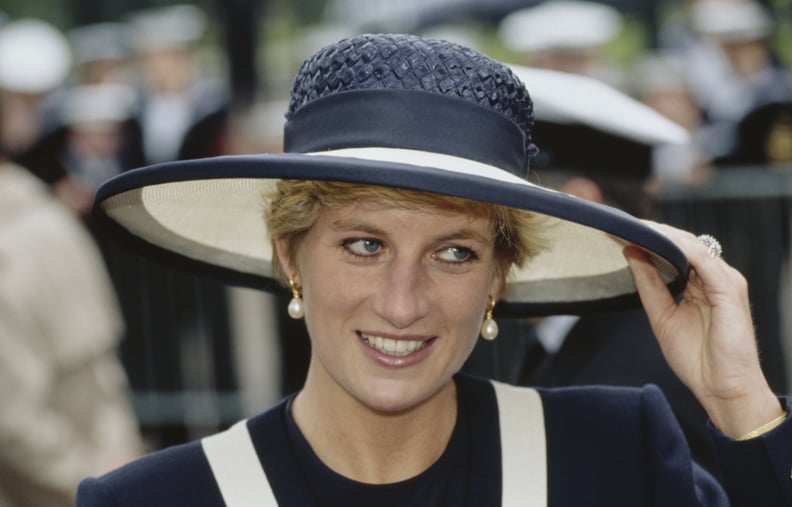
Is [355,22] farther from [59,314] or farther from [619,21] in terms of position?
[59,314]

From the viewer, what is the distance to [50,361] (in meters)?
4.91

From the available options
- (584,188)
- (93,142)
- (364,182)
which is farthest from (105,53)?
(364,182)

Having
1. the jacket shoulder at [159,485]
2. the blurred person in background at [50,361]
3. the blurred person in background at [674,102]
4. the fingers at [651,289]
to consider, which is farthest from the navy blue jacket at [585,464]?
the blurred person in background at [674,102]

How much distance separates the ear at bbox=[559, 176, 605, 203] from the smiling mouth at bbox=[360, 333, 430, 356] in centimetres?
127

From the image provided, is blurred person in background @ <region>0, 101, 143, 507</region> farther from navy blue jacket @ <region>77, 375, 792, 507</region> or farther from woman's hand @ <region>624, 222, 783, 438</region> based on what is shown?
woman's hand @ <region>624, 222, 783, 438</region>

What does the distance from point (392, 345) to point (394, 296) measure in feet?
0.35

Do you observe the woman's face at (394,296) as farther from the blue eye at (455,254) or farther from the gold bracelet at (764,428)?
the gold bracelet at (764,428)

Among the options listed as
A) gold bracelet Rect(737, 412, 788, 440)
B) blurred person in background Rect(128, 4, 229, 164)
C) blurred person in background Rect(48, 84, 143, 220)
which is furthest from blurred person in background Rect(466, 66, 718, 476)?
blurred person in background Rect(128, 4, 229, 164)

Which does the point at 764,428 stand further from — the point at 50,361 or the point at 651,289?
the point at 50,361

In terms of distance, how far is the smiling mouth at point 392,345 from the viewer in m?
2.44

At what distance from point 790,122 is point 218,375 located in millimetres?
3483

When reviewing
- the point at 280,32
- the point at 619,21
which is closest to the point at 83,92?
the point at 280,32

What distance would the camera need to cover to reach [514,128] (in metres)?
2.41

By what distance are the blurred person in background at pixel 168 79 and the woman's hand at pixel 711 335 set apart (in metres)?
6.49
